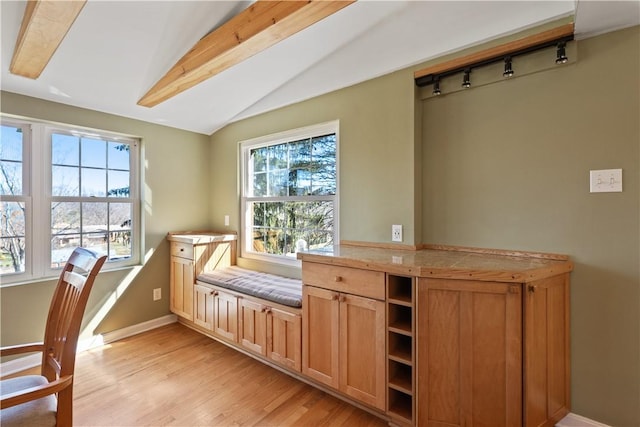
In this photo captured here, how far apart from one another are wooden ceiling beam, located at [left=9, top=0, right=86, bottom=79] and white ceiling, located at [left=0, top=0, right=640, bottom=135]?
0.07 metres

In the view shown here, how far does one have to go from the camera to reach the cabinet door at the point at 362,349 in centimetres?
172

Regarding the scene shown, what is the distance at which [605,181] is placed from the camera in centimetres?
158

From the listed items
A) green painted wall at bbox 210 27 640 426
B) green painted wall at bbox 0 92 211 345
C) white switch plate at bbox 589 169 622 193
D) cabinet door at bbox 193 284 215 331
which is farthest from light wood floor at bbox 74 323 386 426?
white switch plate at bbox 589 169 622 193

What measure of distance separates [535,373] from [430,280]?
660 millimetres

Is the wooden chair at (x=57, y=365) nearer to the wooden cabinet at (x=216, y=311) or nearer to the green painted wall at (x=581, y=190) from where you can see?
the wooden cabinet at (x=216, y=311)

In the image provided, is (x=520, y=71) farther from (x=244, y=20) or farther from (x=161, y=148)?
(x=161, y=148)

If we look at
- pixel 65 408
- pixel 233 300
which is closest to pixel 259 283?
pixel 233 300

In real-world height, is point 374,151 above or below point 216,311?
above

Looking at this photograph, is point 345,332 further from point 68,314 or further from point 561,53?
point 561,53

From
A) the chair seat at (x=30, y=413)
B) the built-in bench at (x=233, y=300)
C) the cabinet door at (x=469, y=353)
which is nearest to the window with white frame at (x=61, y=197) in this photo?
the built-in bench at (x=233, y=300)

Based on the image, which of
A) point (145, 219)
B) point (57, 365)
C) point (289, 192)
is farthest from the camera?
point (145, 219)

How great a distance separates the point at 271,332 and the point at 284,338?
136mm

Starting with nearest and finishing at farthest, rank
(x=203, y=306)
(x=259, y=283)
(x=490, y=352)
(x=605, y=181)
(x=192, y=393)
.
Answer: (x=490, y=352) → (x=605, y=181) → (x=192, y=393) → (x=259, y=283) → (x=203, y=306)

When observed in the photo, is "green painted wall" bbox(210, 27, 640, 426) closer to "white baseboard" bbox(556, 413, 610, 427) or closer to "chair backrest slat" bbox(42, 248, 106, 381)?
"white baseboard" bbox(556, 413, 610, 427)
